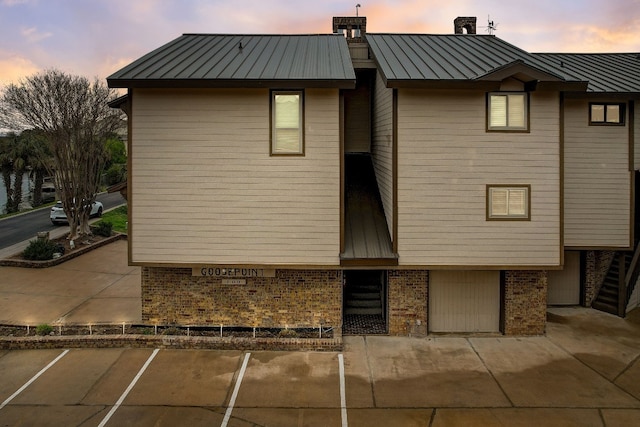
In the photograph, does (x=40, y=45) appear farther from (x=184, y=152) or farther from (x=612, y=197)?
(x=612, y=197)

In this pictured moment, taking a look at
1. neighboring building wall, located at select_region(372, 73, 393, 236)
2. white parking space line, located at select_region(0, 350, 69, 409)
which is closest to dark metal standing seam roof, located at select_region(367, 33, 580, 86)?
neighboring building wall, located at select_region(372, 73, 393, 236)

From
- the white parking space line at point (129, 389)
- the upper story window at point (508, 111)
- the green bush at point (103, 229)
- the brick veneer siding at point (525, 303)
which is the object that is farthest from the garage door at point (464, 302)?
the green bush at point (103, 229)

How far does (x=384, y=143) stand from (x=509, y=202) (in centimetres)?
381

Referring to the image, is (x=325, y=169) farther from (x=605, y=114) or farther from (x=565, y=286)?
(x=565, y=286)

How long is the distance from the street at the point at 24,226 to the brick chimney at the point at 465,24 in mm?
23093

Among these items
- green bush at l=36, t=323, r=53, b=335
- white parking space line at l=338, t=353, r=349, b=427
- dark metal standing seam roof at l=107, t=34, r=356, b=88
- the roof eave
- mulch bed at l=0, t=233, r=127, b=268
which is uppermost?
dark metal standing seam roof at l=107, t=34, r=356, b=88

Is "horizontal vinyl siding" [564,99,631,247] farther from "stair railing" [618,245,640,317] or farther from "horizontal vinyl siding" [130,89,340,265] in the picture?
"horizontal vinyl siding" [130,89,340,265]

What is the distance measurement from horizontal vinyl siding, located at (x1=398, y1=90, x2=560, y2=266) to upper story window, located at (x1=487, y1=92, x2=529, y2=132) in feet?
0.60

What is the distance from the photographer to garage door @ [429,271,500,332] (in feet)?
42.4

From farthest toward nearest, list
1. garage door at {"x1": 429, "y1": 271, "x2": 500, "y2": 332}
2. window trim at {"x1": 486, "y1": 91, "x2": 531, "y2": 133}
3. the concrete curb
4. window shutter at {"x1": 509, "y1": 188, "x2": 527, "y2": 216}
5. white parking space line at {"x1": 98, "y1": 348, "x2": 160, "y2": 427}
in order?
garage door at {"x1": 429, "y1": 271, "x2": 500, "y2": 332}
window shutter at {"x1": 509, "y1": 188, "x2": 527, "y2": 216}
window trim at {"x1": 486, "y1": 91, "x2": 531, "y2": 133}
the concrete curb
white parking space line at {"x1": 98, "y1": 348, "x2": 160, "y2": 427}

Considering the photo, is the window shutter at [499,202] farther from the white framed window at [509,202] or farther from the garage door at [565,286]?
the garage door at [565,286]

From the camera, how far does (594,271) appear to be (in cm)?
1505

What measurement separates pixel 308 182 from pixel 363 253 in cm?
238

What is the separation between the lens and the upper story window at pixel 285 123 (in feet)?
38.3
